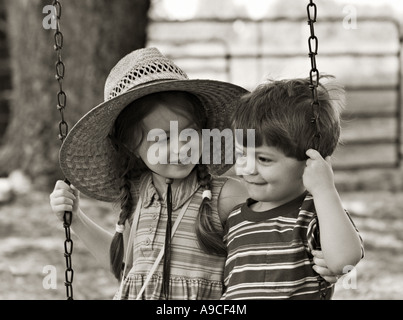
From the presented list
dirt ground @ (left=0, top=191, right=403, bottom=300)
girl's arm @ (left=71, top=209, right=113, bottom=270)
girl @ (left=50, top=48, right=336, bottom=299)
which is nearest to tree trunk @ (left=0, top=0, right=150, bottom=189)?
dirt ground @ (left=0, top=191, right=403, bottom=300)

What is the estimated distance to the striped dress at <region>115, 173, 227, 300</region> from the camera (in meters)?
2.46

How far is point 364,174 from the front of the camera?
8.09 meters

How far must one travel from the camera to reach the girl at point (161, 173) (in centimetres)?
245

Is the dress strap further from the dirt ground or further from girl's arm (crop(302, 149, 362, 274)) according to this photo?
the dirt ground

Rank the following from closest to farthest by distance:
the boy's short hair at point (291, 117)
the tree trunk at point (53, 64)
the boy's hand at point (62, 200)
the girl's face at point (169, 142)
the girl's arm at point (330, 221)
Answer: the girl's arm at point (330, 221) < the boy's short hair at point (291, 117) < the girl's face at point (169, 142) < the boy's hand at point (62, 200) < the tree trunk at point (53, 64)

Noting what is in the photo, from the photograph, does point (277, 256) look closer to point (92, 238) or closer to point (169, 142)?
point (169, 142)

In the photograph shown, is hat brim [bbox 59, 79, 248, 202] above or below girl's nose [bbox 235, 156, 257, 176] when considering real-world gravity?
above

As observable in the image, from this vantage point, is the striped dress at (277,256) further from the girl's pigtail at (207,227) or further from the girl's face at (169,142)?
the girl's face at (169,142)

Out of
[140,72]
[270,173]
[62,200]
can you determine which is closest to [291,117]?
[270,173]

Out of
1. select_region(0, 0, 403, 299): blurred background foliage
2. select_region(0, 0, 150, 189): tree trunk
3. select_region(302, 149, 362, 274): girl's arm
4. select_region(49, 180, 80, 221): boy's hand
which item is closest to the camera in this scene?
select_region(302, 149, 362, 274): girl's arm

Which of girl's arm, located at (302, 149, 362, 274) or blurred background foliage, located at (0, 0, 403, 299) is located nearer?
girl's arm, located at (302, 149, 362, 274)

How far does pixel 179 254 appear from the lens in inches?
98.3

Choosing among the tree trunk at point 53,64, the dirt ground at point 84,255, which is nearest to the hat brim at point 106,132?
the dirt ground at point 84,255

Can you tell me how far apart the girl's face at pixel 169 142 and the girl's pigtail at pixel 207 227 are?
3.5 inches
